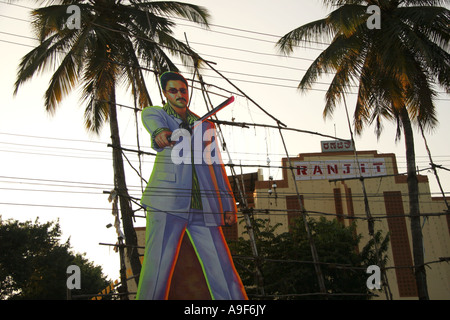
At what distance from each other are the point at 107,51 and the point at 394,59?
1009 cm

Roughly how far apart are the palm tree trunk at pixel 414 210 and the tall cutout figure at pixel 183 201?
6.62m

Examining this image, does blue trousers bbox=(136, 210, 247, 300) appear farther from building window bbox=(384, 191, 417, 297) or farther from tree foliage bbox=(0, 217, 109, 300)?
tree foliage bbox=(0, 217, 109, 300)

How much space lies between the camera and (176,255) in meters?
14.2

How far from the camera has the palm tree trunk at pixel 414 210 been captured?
56.2ft

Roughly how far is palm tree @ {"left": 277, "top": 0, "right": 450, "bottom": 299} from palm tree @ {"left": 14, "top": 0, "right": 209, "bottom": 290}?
4760mm

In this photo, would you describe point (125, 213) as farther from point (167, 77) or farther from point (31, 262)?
point (31, 262)

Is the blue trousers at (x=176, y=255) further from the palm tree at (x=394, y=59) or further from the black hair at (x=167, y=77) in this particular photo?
the palm tree at (x=394, y=59)

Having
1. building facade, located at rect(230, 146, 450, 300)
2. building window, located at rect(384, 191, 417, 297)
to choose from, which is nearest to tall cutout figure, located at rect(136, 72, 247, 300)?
building facade, located at rect(230, 146, 450, 300)

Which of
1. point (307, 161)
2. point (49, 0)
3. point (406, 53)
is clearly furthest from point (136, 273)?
point (307, 161)

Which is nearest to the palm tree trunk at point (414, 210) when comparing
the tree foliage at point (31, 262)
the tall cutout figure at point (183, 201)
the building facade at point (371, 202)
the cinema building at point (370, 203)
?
the tall cutout figure at point (183, 201)

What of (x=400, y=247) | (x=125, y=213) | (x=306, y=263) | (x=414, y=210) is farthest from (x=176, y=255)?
(x=400, y=247)

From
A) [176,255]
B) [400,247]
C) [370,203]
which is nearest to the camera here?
[176,255]

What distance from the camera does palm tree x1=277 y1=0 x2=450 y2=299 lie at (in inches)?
699

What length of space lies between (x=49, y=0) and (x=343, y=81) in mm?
11123
